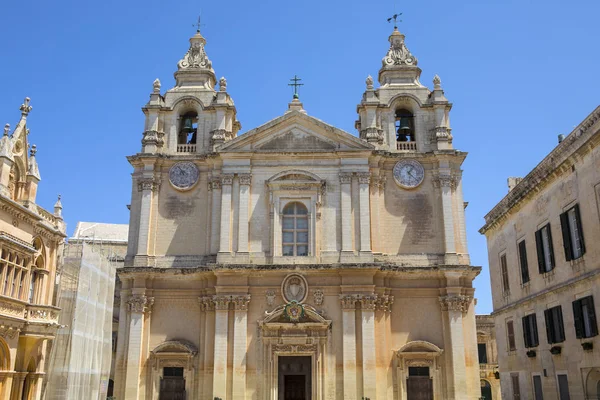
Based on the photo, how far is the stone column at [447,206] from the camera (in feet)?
92.1

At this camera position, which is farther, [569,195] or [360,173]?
[360,173]

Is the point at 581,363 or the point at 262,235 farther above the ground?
the point at 262,235

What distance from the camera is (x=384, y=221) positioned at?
28.9m

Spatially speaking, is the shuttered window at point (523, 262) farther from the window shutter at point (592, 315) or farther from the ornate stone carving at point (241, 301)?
the ornate stone carving at point (241, 301)

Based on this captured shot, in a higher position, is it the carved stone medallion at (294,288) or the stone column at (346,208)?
the stone column at (346,208)

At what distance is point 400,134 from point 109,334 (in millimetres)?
18275

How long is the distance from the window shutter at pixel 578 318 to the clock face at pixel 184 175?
1829cm

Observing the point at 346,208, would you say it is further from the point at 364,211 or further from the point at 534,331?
the point at 534,331

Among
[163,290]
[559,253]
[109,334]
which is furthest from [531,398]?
[109,334]

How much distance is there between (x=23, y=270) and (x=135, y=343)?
7.24 m

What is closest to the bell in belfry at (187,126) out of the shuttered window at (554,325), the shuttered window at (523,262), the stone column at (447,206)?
the stone column at (447,206)

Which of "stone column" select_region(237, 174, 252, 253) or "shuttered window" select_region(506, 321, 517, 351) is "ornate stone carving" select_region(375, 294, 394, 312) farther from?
"stone column" select_region(237, 174, 252, 253)

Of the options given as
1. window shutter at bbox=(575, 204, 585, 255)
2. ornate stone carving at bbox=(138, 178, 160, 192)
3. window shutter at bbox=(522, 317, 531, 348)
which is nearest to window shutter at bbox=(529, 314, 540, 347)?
window shutter at bbox=(522, 317, 531, 348)

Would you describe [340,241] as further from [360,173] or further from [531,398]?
[531,398]
